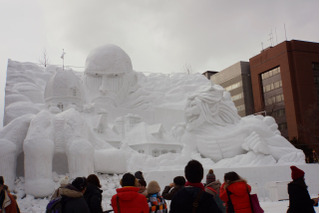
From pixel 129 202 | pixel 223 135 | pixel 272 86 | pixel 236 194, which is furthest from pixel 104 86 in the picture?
pixel 272 86

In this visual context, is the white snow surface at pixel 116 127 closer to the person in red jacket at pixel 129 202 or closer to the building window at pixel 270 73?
the person in red jacket at pixel 129 202

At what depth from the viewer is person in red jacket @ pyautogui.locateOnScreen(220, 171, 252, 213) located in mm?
4609

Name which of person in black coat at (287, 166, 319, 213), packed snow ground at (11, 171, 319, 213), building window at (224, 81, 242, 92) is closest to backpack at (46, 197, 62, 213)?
person in black coat at (287, 166, 319, 213)

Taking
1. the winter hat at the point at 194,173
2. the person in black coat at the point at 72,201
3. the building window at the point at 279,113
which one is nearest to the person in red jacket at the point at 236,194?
the winter hat at the point at 194,173

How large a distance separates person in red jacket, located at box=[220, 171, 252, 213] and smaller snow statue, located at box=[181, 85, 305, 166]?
11.9 metres

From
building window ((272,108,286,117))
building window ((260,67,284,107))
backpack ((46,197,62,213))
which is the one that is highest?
building window ((260,67,284,107))

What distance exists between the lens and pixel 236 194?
4.63 m

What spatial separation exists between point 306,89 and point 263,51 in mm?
7807

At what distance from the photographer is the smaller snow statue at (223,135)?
16.6m

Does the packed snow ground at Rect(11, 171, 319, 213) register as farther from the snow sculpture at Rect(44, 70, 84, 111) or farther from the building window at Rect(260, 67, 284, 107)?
the building window at Rect(260, 67, 284, 107)

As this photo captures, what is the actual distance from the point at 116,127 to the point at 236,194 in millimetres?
14022

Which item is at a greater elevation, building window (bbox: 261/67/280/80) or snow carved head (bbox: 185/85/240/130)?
building window (bbox: 261/67/280/80)

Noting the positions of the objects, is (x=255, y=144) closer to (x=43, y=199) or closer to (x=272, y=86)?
(x=43, y=199)

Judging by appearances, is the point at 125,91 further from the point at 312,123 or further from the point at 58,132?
the point at 312,123
